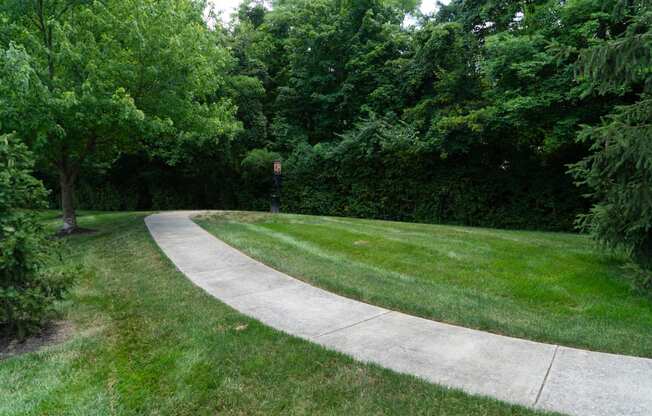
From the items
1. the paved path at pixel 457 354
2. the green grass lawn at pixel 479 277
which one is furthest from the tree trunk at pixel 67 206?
the paved path at pixel 457 354

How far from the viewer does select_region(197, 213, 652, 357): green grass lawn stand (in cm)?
441

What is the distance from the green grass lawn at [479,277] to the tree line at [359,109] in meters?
0.86

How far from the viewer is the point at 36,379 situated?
3254mm

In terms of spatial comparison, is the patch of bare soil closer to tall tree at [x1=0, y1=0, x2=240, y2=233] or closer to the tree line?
the tree line

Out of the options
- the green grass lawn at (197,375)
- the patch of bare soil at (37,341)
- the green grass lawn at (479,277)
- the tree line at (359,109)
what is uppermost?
the tree line at (359,109)

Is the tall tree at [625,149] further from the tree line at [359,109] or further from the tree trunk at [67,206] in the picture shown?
the tree trunk at [67,206]

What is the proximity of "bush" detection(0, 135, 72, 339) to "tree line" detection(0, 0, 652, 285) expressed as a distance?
3.04m

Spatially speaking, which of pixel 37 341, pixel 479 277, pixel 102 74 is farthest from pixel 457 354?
pixel 102 74

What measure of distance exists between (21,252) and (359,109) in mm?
17086

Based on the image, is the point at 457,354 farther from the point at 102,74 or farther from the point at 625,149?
the point at 102,74

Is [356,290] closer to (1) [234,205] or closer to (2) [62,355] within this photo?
(2) [62,355]

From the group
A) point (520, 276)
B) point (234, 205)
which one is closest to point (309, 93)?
point (234, 205)

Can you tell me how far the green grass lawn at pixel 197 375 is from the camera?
2.82m

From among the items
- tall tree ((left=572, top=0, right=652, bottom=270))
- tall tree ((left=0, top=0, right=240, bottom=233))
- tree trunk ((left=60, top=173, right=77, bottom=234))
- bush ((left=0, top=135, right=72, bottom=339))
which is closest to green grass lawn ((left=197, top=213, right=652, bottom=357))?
tall tree ((left=572, top=0, right=652, bottom=270))
